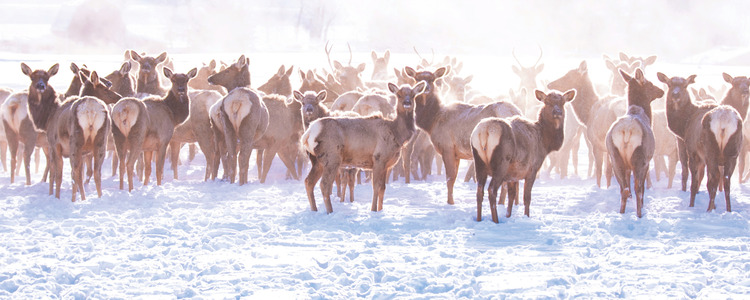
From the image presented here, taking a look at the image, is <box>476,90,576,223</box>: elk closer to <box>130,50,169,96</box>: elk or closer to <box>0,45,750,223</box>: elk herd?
<box>0,45,750,223</box>: elk herd

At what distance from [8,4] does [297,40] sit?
4222cm

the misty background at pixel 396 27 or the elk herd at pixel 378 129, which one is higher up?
the misty background at pixel 396 27

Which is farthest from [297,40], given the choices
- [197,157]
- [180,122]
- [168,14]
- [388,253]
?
[388,253]

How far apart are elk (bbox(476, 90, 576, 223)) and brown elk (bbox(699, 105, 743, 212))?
2.00m

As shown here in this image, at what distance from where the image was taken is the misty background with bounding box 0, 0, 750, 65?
210 feet

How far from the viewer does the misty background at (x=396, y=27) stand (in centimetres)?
6394

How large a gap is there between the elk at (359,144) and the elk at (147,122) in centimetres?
337

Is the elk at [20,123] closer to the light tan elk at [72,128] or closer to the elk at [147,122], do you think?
the light tan elk at [72,128]

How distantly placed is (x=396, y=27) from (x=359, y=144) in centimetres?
6347

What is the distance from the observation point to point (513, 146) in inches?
367

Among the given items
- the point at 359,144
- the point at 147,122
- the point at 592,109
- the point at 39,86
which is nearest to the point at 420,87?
the point at 359,144

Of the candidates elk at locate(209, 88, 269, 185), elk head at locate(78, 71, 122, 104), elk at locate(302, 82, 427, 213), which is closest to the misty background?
elk at locate(209, 88, 269, 185)

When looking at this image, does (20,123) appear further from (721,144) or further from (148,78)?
(721,144)

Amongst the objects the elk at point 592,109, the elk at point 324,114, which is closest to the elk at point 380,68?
the elk at point 592,109
